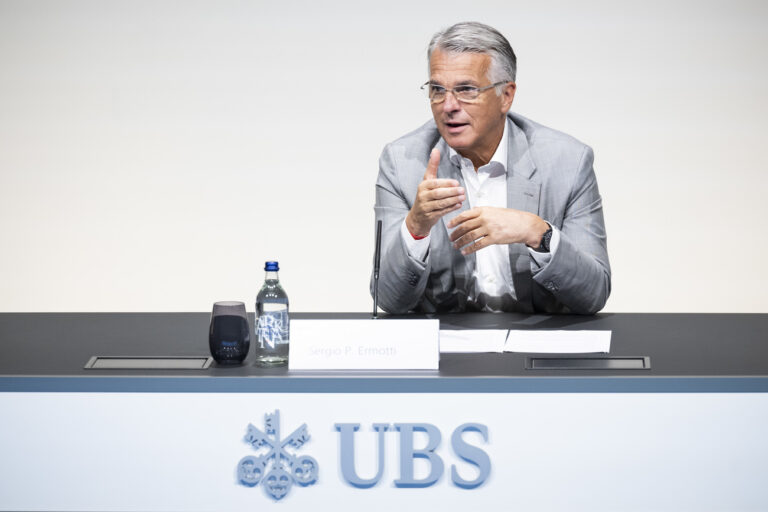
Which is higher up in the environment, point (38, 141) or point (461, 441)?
point (38, 141)

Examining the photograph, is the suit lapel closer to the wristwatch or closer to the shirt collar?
the shirt collar

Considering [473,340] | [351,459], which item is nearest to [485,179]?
[473,340]

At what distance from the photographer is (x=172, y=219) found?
3.54m

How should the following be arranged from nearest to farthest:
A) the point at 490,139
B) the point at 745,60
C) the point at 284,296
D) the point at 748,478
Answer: the point at 748,478 → the point at 284,296 → the point at 490,139 → the point at 745,60

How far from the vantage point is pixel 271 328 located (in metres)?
1.60

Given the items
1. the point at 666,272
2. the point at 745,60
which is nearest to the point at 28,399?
the point at 666,272

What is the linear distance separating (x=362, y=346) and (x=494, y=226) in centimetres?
57

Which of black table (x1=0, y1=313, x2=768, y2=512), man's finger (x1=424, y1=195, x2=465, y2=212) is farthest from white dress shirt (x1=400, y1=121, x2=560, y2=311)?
black table (x1=0, y1=313, x2=768, y2=512)

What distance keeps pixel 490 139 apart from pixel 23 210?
2091mm

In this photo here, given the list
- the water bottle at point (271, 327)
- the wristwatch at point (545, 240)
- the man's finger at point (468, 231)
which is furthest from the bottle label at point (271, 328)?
the wristwatch at point (545, 240)

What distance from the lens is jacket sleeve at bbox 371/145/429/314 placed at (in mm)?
2150

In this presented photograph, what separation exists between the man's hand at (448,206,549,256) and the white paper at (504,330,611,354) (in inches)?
9.4

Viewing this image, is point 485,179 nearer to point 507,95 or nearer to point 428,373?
point 507,95

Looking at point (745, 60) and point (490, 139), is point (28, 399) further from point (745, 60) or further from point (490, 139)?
point (745, 60)
